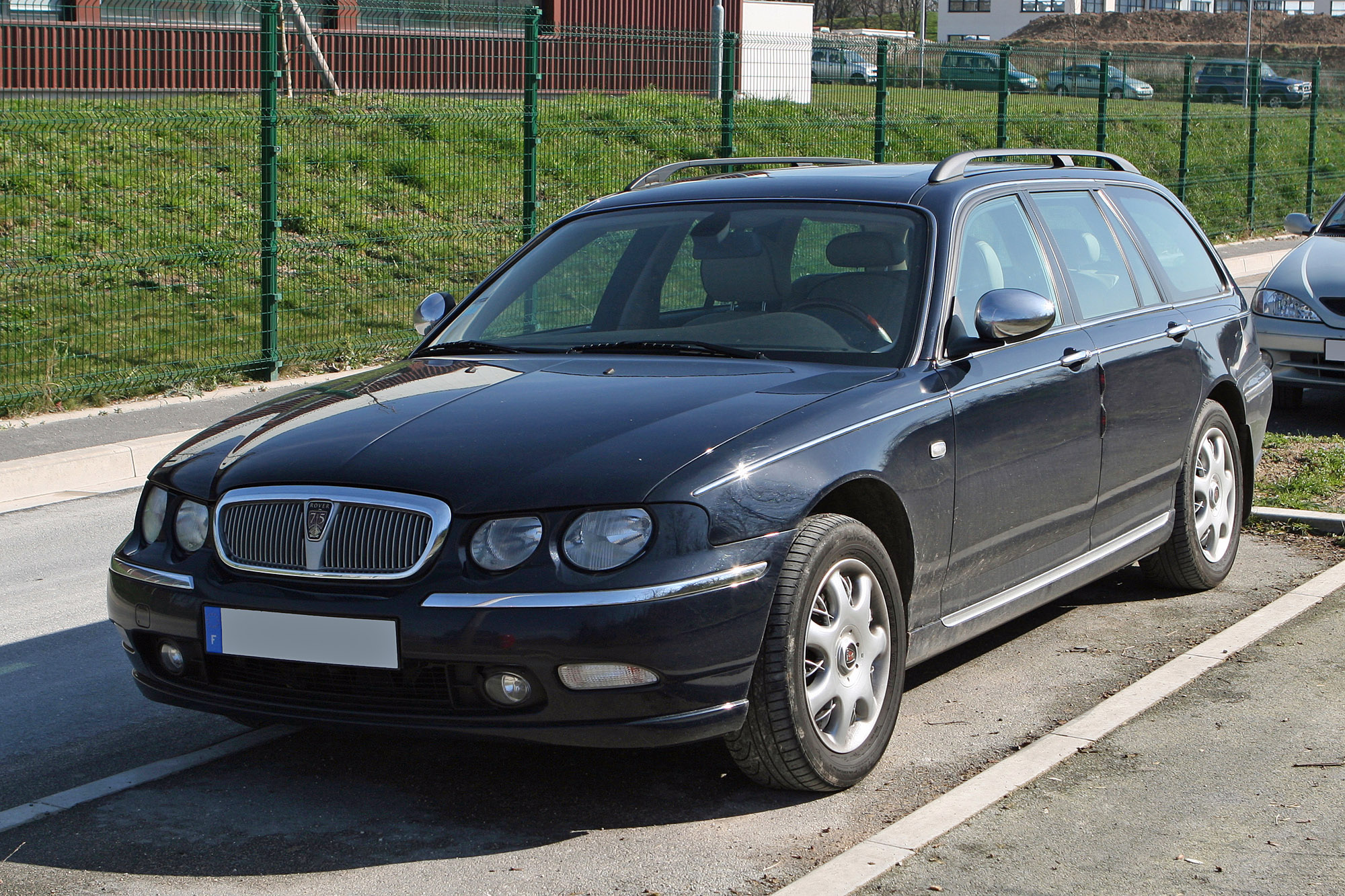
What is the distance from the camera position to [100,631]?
19.4 ft

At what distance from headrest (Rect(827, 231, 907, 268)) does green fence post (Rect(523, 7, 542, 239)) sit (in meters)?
8.40

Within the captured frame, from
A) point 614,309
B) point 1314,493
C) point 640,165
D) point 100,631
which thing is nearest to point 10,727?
point 100,631

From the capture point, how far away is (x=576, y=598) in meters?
3.67

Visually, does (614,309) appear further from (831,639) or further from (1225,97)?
(1225,97)

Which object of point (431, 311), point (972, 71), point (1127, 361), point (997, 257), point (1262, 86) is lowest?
point (1127, 361)

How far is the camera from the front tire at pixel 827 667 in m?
3.92

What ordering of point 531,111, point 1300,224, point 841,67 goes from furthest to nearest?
point 841,67 < point 531,111 < point 1300,224

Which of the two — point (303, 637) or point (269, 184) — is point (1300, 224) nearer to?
point (269, 184)

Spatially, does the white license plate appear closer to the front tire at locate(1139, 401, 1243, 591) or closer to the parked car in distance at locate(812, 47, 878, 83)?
the front tire at locate(1139, 401, 1243, 591)

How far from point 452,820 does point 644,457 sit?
3.47 feet

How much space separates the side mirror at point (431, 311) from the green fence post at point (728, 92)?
30.3 feet

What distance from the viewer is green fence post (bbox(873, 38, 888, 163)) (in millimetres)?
16969

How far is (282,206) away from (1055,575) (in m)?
11.6

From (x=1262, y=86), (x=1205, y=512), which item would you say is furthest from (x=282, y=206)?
(x=1262, y=86)
